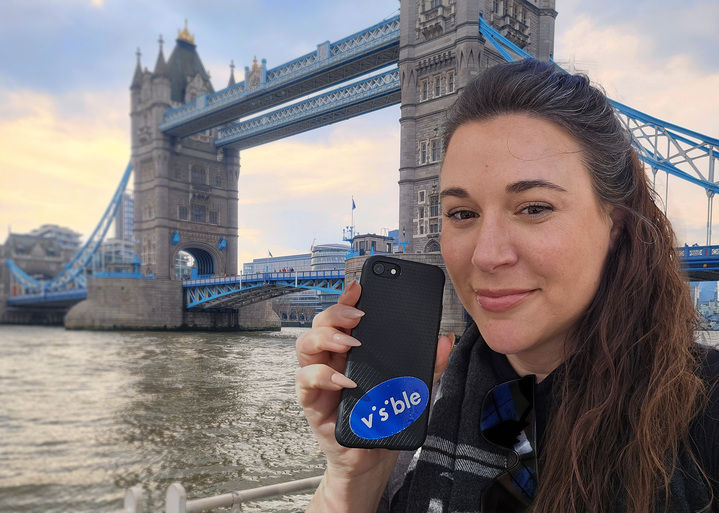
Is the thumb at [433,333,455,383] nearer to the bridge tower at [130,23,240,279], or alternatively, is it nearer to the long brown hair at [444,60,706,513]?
the long brown hair at [444,60,706,513]

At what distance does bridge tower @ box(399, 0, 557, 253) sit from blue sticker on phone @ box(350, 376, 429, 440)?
777 inches

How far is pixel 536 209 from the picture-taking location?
36.3 inches

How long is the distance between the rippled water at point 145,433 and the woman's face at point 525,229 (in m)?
4.37

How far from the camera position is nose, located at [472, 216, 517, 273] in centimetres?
92

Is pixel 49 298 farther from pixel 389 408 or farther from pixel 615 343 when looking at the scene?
pixel 615 343

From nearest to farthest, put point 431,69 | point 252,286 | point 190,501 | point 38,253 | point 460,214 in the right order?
point 460,214, point 190,501, point 431,69, point 252,286, point 38,253

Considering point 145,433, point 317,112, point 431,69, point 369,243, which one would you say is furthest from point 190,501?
point 317,112

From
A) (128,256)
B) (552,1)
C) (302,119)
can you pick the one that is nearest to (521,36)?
(552,1)

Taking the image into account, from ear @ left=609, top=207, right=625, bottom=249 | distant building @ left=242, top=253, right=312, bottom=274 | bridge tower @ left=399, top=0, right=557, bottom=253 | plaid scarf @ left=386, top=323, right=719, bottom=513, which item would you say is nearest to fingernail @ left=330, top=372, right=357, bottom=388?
plaid scarf @ left=386, top=323, right=719, bottom=513

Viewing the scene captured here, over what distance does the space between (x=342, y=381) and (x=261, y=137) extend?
38.2 meters

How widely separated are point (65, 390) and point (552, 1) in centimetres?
2460

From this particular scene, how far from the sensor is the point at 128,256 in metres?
36.2

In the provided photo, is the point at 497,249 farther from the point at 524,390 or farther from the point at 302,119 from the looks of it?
the point at 302,119

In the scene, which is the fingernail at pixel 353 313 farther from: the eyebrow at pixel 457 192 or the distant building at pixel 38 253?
the distant building at pixel 38 253
